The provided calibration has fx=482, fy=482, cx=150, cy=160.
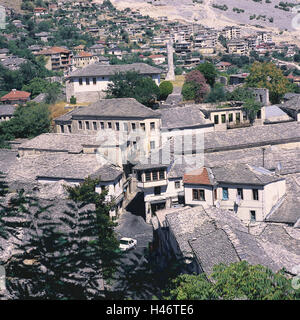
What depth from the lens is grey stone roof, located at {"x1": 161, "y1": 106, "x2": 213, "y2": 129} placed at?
33594 mm

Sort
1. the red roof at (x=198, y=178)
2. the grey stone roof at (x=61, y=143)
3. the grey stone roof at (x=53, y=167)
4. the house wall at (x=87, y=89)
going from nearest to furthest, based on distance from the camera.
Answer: the red roof at (x=198, y=178)
the grey stone roof at (x=53, y=167)
the grey stone roof at (x=61, y=143)
the house wall at (x=87, y=89)

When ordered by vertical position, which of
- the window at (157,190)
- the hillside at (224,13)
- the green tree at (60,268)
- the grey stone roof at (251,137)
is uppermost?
the hillside at (224,13)

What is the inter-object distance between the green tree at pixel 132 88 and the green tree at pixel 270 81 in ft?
30.3

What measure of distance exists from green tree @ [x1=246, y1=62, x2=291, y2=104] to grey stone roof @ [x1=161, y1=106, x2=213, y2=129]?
10617 millimetres

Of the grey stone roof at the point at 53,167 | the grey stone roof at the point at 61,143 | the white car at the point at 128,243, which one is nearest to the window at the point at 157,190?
the grey stone roof at the point at 53,167

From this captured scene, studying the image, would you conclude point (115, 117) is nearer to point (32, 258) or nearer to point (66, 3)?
point (32, 258)

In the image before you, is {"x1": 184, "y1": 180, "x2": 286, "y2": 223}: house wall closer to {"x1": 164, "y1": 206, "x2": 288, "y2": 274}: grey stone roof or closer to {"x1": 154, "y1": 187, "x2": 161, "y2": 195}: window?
{"x1": 164, "y1": 206, "x2": 288, "y2": 274}: grey stone roof

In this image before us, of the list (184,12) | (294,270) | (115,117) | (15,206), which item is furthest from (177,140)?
(184,12)

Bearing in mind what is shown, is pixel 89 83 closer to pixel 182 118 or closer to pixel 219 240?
pixel 182 118

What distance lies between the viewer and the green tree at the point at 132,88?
1586 inches

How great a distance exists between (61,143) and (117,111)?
4565 millimetres

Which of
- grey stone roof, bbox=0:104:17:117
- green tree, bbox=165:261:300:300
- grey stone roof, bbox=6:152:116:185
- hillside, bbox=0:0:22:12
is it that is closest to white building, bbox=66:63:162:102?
grey stone roof, bbox=0:104:17:117

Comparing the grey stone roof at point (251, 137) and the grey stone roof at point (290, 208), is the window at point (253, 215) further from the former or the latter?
the grey stone roof at point (251, 137)
